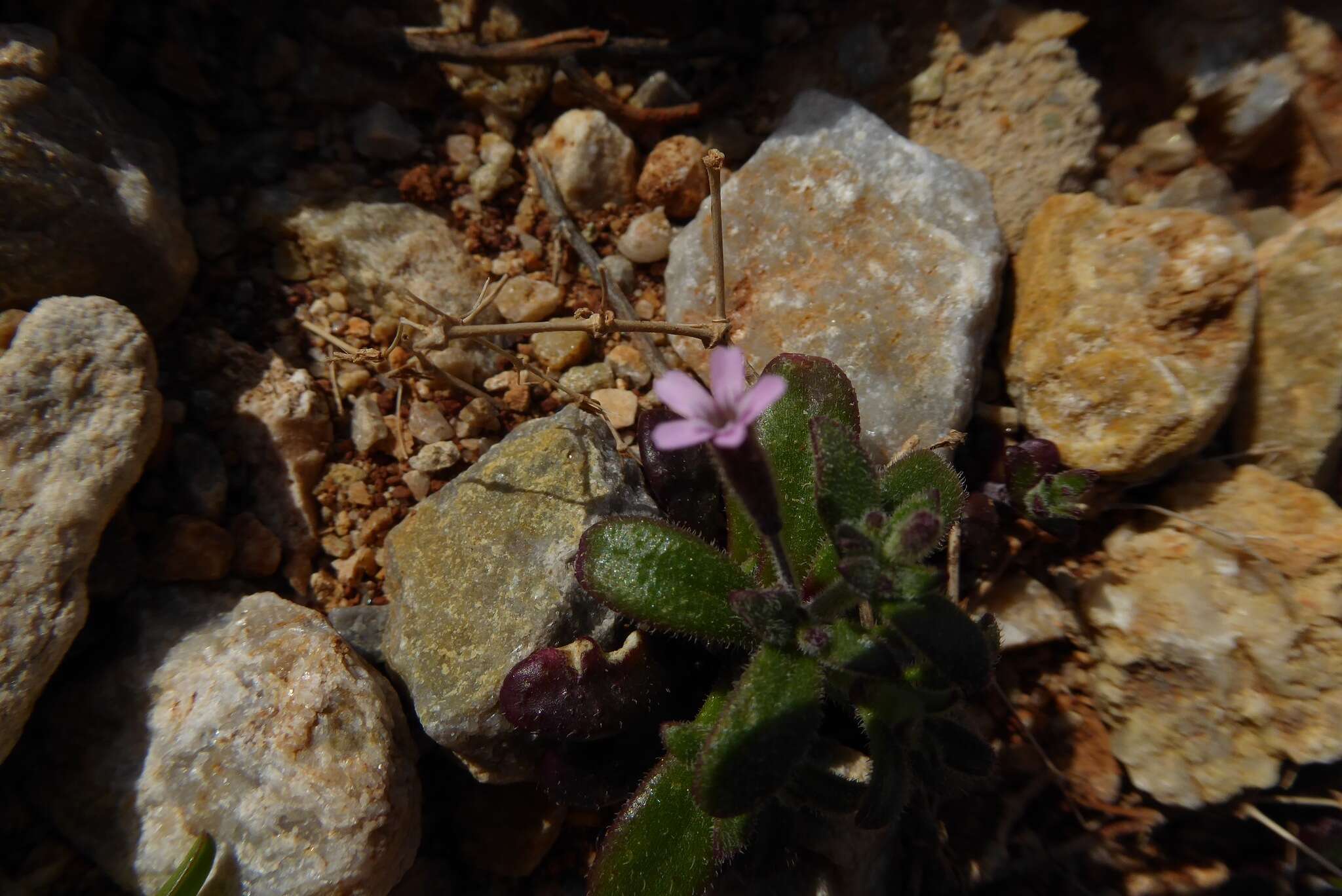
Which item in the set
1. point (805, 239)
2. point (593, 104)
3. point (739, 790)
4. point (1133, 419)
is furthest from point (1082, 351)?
point (593, 104)

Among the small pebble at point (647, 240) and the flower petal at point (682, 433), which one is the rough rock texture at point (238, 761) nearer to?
the flower petal at point (682, 433)

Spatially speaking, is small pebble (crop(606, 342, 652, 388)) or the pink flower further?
small pebble (crop(606, 342, 652, 388))

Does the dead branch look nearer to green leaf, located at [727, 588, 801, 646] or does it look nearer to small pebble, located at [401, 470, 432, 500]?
small pebble, located at [401, 470, 432, 500]

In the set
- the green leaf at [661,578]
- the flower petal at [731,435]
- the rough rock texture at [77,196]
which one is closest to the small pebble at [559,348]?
the green leaf at [661,578]

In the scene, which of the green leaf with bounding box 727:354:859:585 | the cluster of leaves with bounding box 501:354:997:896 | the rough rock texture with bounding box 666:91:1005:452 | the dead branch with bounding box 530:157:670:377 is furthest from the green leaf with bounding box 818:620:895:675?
the dead branch with bounding box 530:157:670:377

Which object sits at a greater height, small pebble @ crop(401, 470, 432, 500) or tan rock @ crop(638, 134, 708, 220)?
tan rock @ crop(638, 134, 708, 220)

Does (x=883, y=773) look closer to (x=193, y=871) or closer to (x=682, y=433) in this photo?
(x=682, y=433)

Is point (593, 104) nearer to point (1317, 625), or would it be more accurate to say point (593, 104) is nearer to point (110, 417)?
point (110, 417)

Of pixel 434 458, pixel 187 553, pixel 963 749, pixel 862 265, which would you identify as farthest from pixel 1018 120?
pixel 187 553
